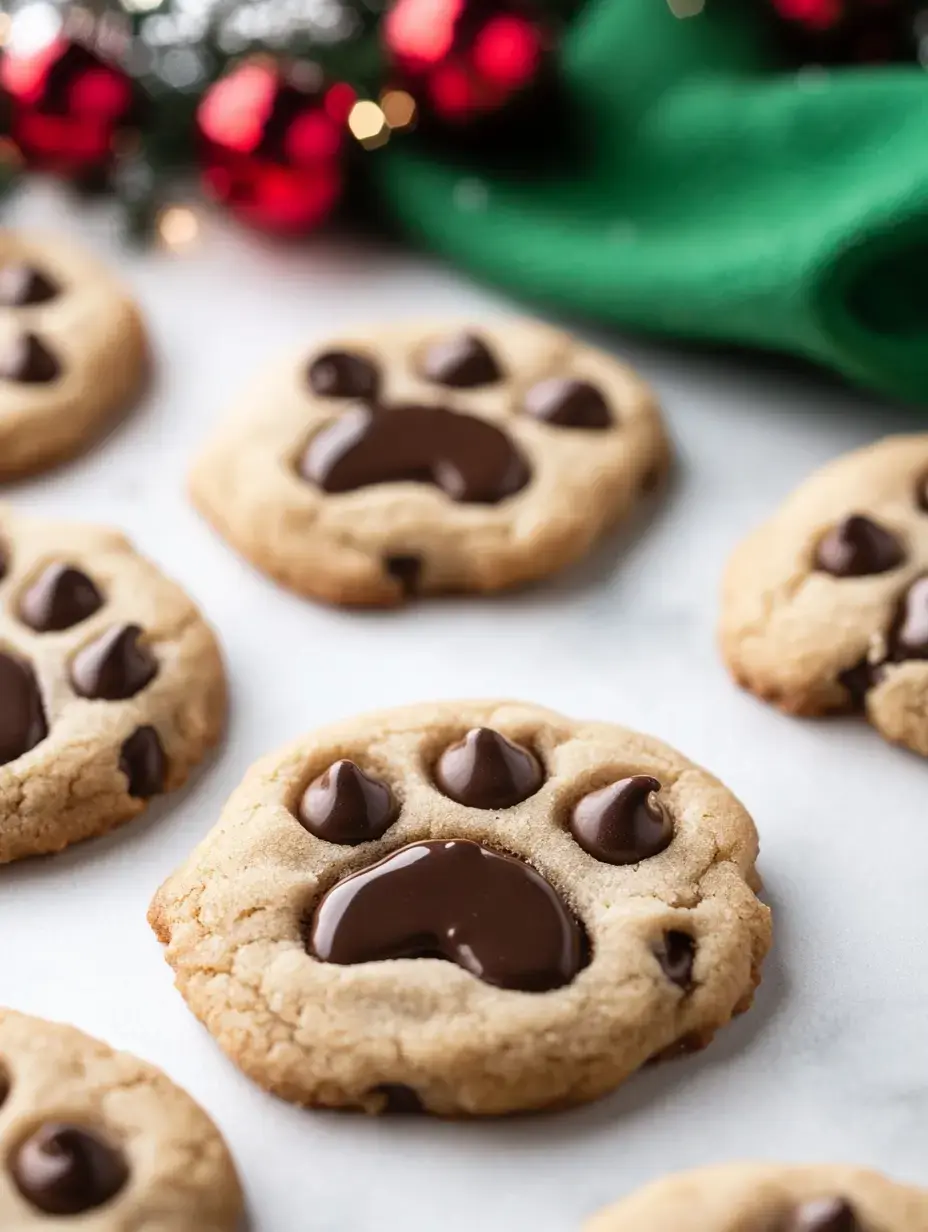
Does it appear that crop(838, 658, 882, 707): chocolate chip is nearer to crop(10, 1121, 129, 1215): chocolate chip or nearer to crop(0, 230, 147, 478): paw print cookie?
crop(10, 1121, 129, 1215): chocolate chip

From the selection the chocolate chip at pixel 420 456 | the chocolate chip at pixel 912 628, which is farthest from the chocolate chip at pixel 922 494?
the chocolate chip at pixel 420 456

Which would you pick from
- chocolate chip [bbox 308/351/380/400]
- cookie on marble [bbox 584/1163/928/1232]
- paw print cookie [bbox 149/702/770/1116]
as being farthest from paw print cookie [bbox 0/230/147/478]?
cookie on marble [bbox 584/1163/928/1232]

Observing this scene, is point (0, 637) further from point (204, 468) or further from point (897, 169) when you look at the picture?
point (897, 169)

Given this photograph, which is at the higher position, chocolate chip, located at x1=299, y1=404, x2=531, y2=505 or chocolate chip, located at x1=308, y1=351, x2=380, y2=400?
chocolate chip, located at x1=308, y1=351, x2=380, y2=400

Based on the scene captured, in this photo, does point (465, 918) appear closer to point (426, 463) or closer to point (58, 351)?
point (426, 463)

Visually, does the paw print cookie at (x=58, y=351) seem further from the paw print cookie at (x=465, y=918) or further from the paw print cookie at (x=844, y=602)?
the paw print cookie at (x=844, y=602)
